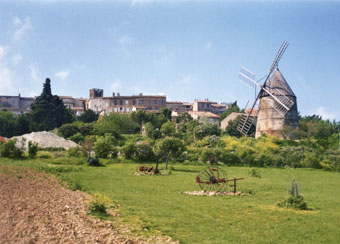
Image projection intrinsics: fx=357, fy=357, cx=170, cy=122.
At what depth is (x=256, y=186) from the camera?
18.4 meters

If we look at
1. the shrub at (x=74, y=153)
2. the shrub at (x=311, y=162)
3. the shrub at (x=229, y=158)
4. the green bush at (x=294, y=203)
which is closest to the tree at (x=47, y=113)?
the shrub at (x=74, y=153)

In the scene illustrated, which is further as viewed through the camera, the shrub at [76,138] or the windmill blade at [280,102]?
the shrub at [76,138]

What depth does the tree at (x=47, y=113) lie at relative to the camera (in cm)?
6331

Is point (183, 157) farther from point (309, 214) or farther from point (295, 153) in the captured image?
point (309, 214)

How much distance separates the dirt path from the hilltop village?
253 feet

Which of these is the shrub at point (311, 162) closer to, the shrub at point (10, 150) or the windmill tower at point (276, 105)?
the windmill tower at point (276, 105)

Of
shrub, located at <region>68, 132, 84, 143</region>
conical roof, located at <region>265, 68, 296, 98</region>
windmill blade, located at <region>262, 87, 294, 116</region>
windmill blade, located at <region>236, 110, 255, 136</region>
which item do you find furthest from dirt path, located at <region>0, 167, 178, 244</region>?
windmill blade, located at <region>236, 110, 255, 136</region>

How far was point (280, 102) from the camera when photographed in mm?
44438

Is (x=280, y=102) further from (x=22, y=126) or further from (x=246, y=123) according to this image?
(x=22, y=126)

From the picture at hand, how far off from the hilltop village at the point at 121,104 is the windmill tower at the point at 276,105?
40.2 meters

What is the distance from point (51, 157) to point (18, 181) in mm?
15711

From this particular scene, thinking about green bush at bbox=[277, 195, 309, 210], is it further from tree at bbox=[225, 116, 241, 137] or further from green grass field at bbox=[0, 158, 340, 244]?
tree at bbox=[225, 116, 241, 137]

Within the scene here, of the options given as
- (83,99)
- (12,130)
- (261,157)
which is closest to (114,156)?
(261,157)

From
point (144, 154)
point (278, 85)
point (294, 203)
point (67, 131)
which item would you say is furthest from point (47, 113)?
point (294, 203)
